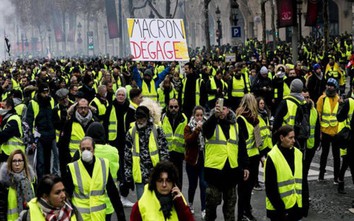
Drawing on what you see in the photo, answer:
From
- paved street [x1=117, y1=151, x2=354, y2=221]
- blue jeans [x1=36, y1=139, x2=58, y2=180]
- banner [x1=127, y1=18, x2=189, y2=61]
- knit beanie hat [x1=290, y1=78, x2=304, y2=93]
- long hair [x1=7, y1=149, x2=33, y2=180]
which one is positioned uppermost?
banner [x1=127, y1=18, x2=189, y2=61]

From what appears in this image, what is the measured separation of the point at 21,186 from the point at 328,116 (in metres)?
5.58

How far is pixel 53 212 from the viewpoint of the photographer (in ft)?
17.2

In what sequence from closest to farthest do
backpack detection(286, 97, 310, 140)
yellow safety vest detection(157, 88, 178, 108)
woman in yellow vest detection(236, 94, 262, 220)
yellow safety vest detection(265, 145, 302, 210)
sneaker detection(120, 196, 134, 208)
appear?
yellow safety vest detection(265, 145, 302, 210), woman in yellow vest detection(236, 94, 262, 220), backpack detection(286, 97, 310, 140), sneaker detection(120, 196, 134, 208), yellow safety vest detection(157, 88, 178, 108)

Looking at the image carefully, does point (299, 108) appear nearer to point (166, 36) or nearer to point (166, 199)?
point (166, 199)

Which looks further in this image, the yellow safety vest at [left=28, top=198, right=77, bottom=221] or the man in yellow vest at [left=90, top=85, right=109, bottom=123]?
the man in yellow vest at [left=90, top=85, right=109, bottom=123]

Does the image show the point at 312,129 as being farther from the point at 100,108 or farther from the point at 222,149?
the point at 100,108

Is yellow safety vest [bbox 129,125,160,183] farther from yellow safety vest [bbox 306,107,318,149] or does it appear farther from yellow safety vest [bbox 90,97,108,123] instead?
yellow safety vest [bbox 90,97,108,123]

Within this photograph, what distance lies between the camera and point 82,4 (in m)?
95.2

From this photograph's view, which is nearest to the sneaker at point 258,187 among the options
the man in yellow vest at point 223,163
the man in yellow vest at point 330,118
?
the man in yellow vest at point 330,118

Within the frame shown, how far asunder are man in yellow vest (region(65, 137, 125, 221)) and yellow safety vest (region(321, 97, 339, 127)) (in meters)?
5.42

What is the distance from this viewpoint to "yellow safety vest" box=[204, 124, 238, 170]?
26.2 feet

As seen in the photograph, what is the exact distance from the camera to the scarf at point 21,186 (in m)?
7.00

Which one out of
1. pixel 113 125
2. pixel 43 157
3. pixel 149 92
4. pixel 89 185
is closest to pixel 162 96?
pixel 149 92

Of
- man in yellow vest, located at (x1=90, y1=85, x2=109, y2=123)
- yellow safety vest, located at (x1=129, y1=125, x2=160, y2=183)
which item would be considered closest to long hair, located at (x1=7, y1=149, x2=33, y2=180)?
yellow safety vest, located at (x1=129, y1=125, x2=160, y2=183)
